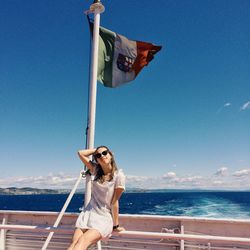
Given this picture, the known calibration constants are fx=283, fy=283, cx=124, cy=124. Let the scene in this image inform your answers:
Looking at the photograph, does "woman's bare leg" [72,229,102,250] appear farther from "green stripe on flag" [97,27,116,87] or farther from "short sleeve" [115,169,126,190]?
"green stripe on flag" [97,27,116,87]

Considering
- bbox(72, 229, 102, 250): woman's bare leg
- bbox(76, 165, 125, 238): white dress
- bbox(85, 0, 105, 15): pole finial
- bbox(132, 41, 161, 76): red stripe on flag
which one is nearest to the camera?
bbox(72, 229, 102, 250): woman's bare leg

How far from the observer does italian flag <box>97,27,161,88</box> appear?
4.84 m

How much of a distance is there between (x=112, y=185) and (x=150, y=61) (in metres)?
3.21

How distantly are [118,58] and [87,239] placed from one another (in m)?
3.35

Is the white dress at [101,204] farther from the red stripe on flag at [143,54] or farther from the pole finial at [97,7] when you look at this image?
the red stripe on flag at [143,54]

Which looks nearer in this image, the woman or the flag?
the woman

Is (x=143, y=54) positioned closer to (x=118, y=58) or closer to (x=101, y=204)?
(x=118, y=58)

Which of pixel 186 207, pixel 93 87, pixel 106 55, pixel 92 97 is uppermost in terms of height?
pixel 106 55

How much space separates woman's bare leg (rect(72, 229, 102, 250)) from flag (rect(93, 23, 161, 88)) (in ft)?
9.15

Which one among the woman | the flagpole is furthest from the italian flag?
the woman

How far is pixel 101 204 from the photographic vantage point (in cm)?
285

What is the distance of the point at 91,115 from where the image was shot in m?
3.90

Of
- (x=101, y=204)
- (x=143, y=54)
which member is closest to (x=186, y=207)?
(x=143, y=54)

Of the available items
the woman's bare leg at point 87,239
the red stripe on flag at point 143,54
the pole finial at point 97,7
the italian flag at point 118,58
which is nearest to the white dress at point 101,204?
the woman's bare leg at point 87,239
